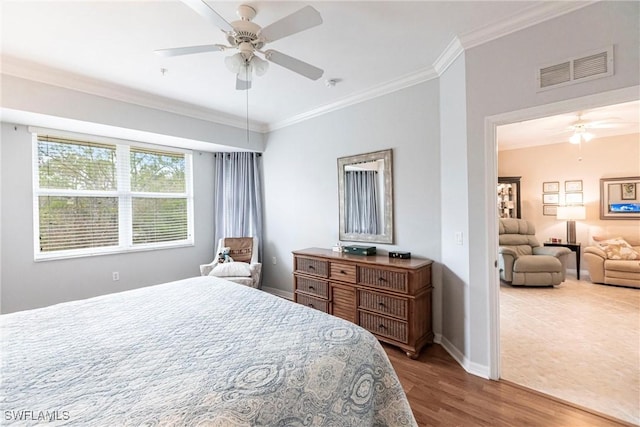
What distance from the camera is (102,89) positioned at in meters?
3.00

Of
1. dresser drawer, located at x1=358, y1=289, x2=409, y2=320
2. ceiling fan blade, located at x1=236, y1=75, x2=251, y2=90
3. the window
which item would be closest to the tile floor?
dresser drawer, located at x1=358, y1=289, x2=409, y2=320

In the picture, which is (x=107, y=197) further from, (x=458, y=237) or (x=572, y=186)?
(x=572, y=186)

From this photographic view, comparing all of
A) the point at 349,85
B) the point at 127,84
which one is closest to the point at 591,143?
the point at 349,85

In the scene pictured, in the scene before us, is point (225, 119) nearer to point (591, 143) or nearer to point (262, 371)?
point (262, 371)

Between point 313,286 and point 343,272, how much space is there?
1.65 feet

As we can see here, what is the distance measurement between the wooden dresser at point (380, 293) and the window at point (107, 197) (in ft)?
7.91

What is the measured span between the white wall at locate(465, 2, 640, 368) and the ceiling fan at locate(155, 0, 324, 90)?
1.35 meters

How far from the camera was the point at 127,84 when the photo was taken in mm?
2986

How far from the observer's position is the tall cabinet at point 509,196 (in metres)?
5.98

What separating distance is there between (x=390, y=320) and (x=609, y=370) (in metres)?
1.75

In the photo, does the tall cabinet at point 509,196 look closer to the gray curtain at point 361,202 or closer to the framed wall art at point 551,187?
the framed wall art at point 551,187

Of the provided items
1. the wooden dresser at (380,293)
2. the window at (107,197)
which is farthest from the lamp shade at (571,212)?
the window at (107,197)

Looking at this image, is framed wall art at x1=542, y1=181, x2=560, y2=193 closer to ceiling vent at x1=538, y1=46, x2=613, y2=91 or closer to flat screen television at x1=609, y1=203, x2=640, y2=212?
flat screen television at x1=609, y1=203, x2=640, y2=212

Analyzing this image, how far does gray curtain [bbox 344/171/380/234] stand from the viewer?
329cm
